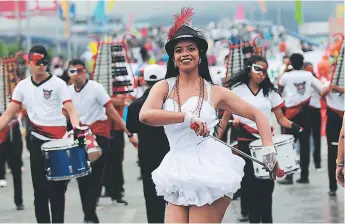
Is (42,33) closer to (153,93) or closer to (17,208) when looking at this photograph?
(17,208)

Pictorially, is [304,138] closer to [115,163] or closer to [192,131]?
[115,163]

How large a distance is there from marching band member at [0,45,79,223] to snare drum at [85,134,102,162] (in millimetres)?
330

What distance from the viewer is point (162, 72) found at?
9.34 meters

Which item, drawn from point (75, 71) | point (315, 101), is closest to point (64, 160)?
point (75, 71)

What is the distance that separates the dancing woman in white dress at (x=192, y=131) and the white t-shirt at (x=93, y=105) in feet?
13.2

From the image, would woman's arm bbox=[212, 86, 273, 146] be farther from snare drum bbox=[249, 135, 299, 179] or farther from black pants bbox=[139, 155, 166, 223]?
black pants bbox=[139, 155, 166, 223]

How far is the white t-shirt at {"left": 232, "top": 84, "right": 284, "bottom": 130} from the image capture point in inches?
369

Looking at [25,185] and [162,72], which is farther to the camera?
[25,185]

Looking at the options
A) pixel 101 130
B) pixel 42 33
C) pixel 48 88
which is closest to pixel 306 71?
pixel 101 130

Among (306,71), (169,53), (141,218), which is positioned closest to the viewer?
(169,53)

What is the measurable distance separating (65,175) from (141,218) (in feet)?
6.74

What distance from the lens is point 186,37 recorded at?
6.27 meters

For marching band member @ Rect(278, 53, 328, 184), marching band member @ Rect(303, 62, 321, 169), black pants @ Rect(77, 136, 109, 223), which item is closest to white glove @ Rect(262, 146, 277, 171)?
black pants @ Rect(77, 136, 109, 223)

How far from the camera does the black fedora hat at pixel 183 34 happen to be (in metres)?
6.28
